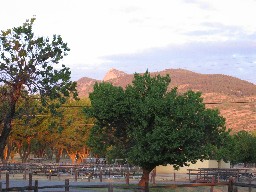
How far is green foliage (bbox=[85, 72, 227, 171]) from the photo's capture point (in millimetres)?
A: 34219

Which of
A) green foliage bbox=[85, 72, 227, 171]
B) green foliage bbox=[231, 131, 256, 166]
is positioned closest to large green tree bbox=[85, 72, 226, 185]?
green foliage bbox=[85, 72, 227, 171]

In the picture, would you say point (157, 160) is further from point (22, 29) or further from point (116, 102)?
A: point (22, 29)

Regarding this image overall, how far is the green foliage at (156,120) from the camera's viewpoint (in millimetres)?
34219

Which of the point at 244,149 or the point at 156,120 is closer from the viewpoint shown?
the point at 156,120

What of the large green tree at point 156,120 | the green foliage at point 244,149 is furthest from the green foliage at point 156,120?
the green foliage at point 244,149

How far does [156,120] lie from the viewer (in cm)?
3425

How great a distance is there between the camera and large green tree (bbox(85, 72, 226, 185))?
3422cm

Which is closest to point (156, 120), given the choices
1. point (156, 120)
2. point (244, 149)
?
point (156, 120)

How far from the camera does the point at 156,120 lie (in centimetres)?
3425

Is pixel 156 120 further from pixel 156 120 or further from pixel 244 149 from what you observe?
pixel 244 149

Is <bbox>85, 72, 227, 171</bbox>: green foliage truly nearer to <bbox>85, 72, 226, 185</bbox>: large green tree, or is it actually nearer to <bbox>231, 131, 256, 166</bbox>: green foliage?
<bbox>85, 72, 226, 185</bbox>: large green tree

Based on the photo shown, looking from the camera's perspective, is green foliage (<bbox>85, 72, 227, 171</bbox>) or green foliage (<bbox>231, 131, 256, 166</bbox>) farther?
green foliage (<bbox>231, 131, 256, 166</bbox>)

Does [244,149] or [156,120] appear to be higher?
[156,120]

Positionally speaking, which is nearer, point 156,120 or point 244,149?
point 156,120
